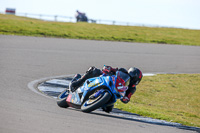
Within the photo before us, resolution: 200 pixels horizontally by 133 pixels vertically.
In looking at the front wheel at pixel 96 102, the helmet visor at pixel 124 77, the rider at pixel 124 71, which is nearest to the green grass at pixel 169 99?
the rider at pixel 124 71

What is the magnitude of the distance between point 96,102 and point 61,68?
299 inches

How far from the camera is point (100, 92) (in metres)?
6.96

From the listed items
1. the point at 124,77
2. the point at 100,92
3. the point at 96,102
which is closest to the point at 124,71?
the point at 124,77

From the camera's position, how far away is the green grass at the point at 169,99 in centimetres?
896

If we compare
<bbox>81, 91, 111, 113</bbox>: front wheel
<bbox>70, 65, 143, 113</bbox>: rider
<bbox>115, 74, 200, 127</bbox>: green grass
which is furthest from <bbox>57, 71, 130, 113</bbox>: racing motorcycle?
<bbox>115, 74, 200, 127</bbox>: green grass

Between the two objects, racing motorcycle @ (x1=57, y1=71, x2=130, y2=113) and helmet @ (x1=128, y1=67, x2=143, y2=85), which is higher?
helmet @ (x1=128, y1=67, x2=143, y2=85)

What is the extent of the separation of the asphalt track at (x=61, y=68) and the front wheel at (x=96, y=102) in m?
0.14


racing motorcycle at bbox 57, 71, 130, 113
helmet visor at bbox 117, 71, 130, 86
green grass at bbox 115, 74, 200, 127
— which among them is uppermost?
helmet visor at bbox 117, 71, 130, 86

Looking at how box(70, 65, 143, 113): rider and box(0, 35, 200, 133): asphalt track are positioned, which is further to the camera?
box(70, 65, 143, 113): rider

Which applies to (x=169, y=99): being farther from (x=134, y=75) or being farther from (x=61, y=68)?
(x=134, y=75)

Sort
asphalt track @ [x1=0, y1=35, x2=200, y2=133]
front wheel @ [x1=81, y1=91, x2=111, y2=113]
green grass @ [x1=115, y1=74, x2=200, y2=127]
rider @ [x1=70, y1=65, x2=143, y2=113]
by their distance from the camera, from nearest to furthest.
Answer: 1. asphalt track @ [x1=0, y1=35, x2=200, y2=133]
2. front wheel @ [x1=81, y1=91, x2=111, y2=113]
3. rider @ [x1=70, y1=65, x2=143, y2=113]
4. green grass @ [x1=115, y1=74, x2=200, y2=127]

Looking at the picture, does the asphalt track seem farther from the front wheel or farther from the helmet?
the helmet

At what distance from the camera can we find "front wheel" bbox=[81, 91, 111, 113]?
6804 millimetres

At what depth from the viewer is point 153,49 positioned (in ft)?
78.5
